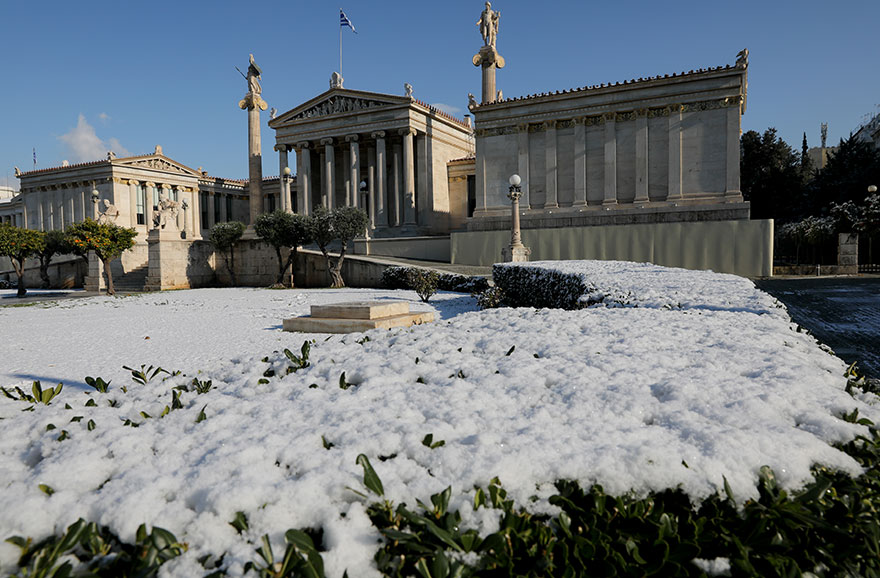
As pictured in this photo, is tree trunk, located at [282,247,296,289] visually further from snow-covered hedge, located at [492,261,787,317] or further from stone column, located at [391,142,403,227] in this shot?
snow-covered hedge, located at [492,261,787,317]

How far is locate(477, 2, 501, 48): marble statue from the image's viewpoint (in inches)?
1268

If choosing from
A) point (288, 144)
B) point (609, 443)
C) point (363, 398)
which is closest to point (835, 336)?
point (609, 443)

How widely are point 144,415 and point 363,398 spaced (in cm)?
150

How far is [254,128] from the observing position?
125 feet

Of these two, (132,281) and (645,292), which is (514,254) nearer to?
(645,292)

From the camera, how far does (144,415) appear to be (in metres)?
3.50

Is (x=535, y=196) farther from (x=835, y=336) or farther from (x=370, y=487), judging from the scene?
(x=370, y=487)

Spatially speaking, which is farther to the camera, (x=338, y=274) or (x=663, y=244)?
(x=338, y=274)

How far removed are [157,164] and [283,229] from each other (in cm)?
3464

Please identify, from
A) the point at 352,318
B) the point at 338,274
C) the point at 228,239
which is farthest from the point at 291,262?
the point at 352,318

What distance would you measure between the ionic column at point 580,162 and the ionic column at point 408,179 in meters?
12.7

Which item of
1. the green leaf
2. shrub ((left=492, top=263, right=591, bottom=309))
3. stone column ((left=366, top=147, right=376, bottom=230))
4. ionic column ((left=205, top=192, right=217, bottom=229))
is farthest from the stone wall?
ionic column ((left=205, top=192, right=217, bottom=229))

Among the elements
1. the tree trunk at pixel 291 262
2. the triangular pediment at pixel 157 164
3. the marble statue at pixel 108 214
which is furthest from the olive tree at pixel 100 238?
the triangular pediment at pixel 157 164

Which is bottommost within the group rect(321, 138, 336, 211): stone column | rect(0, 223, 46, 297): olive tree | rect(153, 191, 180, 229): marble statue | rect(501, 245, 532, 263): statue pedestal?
rect(501, 245, 532, 263): statue pedestal
